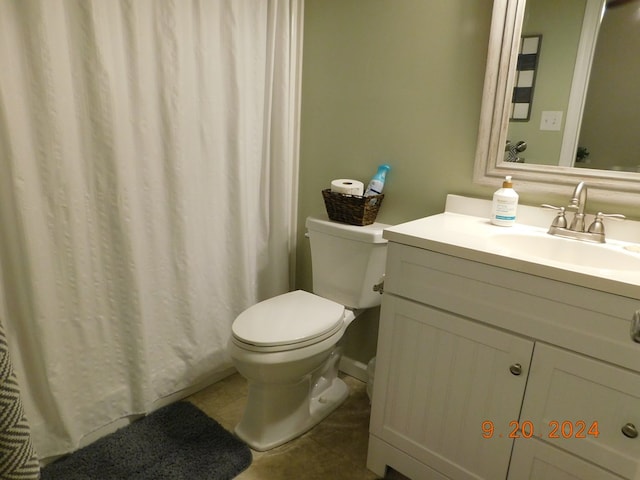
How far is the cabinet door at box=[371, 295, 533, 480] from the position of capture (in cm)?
110

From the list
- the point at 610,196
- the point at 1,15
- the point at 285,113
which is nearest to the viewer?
the point at 1,15

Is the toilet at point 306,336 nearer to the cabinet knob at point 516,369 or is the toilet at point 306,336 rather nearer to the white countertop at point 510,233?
the white countertop at point 510,233

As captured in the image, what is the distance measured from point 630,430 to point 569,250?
19.3 inches

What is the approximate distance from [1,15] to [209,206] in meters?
0.84

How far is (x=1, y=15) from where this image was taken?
43.1 inches

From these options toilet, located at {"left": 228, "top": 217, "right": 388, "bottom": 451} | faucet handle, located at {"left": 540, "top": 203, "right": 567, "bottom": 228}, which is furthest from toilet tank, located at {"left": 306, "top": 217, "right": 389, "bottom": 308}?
faucet handle, located at {"left": 540, "top": 203, "right": 567, "bottom": 228}

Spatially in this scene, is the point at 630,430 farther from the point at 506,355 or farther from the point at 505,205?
the point at 505,205

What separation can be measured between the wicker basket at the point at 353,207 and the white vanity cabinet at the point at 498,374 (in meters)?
0.42

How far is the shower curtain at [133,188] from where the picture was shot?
121 centimetres

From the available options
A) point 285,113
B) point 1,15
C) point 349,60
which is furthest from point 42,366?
point 349,60

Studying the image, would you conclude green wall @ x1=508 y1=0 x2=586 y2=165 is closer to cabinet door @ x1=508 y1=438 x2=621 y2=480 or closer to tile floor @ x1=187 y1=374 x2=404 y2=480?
cabinet door @ x1=508 y1=438 x2=621 y2=480

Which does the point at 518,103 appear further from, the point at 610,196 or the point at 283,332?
the point at 283,332

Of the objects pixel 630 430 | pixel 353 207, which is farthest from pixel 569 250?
pixel 353 207

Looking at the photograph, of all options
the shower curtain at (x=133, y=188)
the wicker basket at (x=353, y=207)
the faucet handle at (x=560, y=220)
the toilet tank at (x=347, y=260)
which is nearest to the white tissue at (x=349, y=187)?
the wicker basket at (x=353, y=207)
